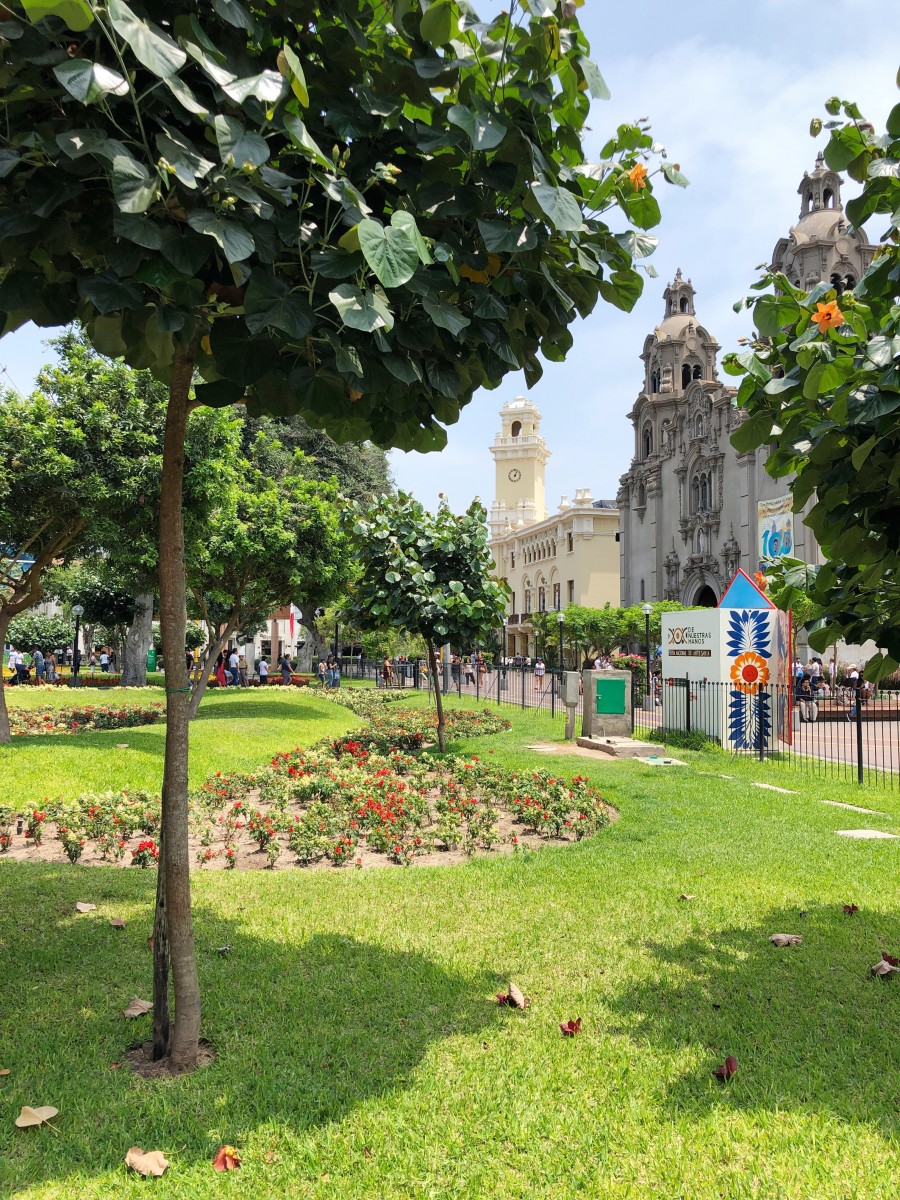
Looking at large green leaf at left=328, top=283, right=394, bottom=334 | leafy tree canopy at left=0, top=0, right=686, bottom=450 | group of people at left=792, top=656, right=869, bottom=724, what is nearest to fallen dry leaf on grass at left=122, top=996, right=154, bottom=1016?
leafy tree canopy at left=0, top=0, right=686, bottom=450

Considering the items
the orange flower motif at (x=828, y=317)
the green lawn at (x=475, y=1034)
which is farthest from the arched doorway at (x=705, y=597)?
the orange flower motif at (x=828, y=317)

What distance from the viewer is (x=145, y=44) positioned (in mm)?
1918

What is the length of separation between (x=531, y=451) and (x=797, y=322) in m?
98.6

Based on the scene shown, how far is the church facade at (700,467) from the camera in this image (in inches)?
1740

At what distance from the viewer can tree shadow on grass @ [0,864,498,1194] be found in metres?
2.77

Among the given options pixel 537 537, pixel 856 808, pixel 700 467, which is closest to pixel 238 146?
pixel 856 808

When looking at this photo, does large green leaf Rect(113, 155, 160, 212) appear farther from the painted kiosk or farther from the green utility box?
the painted kiosk

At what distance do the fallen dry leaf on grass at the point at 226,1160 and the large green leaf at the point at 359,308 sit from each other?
2.52 meters

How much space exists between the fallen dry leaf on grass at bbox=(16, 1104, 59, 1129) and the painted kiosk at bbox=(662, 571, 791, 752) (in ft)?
43.6

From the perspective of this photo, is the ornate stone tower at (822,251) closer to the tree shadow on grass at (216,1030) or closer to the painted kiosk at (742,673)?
the painted kiosk at (742,673)

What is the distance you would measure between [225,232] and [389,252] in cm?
46

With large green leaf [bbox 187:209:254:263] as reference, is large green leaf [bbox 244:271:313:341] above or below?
below

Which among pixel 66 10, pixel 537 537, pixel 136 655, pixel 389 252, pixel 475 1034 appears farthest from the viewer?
pixel 537 537

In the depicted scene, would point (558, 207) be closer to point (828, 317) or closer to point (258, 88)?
point (258, 88)
